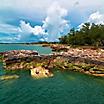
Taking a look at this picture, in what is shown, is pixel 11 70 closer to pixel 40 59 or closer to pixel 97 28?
pixel 40 59

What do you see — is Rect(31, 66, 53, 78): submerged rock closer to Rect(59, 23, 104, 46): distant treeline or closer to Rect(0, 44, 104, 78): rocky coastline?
Rect(0, 44, 104, 78): rocky coastline

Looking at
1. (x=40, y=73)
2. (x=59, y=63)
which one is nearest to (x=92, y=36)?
(x=59, y=63)

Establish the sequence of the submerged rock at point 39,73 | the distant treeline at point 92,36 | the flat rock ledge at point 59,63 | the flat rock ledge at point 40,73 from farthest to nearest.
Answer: the distant treeline at point 92,36 → the flat rock ledge at point 59,63 → the submerged rock at point 39,73 → the flat rock ledge at point 40,73

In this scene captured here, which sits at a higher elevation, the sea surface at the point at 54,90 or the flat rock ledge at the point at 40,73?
the flat rock ledge at the point at 40,73

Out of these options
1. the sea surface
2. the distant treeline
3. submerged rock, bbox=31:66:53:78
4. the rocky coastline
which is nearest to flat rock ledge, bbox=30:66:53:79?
submerged rock, bbox=31:66:53:78

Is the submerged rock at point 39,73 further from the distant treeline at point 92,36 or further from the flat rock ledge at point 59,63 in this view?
the distant treeline at point 92,36

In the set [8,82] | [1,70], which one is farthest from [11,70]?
[8,82]

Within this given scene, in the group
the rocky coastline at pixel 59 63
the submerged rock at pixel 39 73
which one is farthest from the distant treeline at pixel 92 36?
the submerged rock at pixel 39 73

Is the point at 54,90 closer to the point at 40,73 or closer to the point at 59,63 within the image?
the point at 40,73

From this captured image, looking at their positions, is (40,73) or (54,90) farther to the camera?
(40,73)
